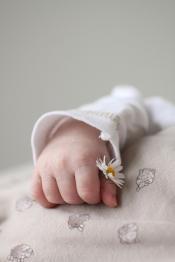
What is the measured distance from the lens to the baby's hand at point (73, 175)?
1.86 ft

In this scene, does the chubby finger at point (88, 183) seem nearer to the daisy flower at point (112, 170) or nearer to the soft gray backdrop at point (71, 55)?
the daisy flower at point (112, 170)

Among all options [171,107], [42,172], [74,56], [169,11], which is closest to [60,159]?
[42,172]

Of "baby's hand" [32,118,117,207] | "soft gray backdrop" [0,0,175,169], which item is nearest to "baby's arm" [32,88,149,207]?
"baby's hand" [32,118,117,207]

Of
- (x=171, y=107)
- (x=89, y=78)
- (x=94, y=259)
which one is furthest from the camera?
(x=89, y=78)

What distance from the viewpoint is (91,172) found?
0.57 metres

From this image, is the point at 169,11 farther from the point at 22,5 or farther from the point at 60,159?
the point at 60,159

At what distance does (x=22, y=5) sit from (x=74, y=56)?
0.85ft

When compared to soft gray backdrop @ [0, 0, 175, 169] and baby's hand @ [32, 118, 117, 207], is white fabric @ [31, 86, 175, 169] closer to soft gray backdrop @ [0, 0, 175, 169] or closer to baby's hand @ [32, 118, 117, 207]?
baby's hand @ [32, 118, 117, 207]

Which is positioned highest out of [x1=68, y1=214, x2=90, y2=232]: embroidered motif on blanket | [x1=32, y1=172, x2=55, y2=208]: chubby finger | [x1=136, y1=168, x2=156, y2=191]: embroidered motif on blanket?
[x1=136, y1=168, x2=156, y2=191]: embroidered motif on blanket

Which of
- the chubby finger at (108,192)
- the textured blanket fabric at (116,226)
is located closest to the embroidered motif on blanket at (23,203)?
the textured blanket fabric at (116,226)

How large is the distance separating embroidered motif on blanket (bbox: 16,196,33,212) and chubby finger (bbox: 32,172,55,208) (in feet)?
0.13

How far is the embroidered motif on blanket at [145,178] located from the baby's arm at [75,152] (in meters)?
0.03

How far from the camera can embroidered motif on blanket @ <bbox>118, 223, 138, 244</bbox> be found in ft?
1.74

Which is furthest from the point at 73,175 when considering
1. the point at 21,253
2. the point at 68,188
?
the point at 21,253
